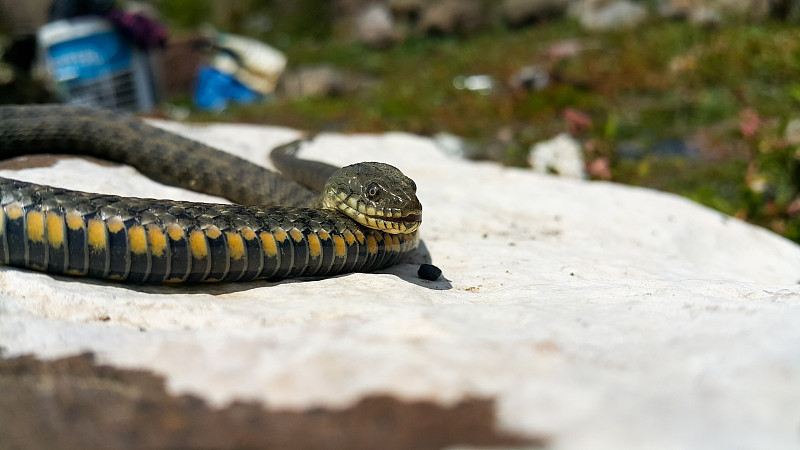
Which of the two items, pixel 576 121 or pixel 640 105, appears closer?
pixel 576 121

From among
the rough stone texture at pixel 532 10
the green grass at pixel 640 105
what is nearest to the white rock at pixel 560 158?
the green grass at pixel 640 105

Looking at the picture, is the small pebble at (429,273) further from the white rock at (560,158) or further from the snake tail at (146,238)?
the white rock at (560,158)

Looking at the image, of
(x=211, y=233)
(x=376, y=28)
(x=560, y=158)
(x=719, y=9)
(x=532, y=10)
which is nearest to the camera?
(x=211, y=233)

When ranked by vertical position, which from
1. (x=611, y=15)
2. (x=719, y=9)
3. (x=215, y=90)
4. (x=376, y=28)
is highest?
(x=719, y=9)

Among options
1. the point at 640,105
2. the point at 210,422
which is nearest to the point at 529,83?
the point at 640,105

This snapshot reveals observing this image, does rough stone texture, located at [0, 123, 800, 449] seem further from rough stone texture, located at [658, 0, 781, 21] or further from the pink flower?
rough stone texture, located at [658, 0, 781, 21]

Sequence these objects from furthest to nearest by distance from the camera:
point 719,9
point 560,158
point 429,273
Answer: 1. point 719,9
2. point 560,158
3. point 429,273

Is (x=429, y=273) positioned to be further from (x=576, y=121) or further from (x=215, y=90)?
(x=215, y=90)
